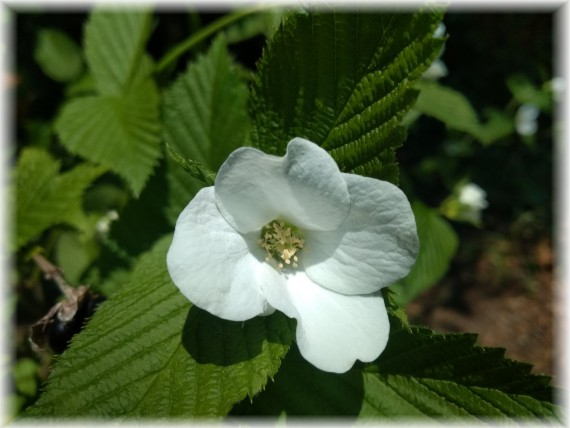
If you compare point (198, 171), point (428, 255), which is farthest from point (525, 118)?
point (198, 171)

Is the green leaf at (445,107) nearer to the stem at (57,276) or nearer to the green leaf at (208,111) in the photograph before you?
the green leaf at (208,111)

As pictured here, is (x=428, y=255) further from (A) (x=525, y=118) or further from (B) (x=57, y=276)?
(A) (x=525, y=118)

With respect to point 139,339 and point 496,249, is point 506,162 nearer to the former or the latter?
point 496,249

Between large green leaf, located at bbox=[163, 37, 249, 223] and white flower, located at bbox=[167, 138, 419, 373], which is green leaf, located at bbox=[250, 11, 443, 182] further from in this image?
large green leaf, located at bbox=[163, 37, 249, 223]

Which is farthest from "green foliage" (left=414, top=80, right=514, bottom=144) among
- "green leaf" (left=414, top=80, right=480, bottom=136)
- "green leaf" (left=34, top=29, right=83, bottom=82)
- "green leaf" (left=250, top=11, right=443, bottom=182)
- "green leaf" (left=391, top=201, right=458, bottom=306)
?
"green leaf" (left=34, top=29, right=83, bottom=82)

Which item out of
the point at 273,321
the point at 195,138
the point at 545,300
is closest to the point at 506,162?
the point at 545,300

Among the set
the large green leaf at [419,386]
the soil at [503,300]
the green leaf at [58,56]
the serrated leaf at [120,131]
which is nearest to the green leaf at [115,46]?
the serrated leaf at [120,131]
